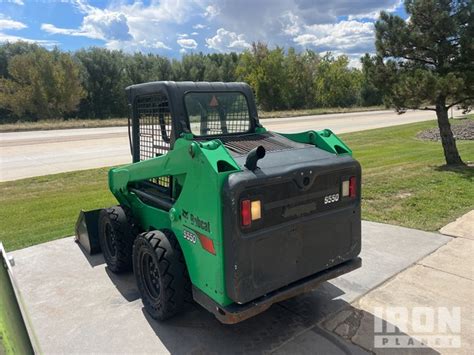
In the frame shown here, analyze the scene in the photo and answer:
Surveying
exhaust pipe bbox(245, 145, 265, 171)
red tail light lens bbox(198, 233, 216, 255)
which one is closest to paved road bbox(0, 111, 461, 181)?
red tail light lens bbox(198, 233, 216, 255)

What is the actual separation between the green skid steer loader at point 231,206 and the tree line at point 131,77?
140 ft

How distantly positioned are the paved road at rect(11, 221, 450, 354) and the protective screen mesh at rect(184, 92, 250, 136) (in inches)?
69.7

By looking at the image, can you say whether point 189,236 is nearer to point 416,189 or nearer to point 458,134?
point 416,189

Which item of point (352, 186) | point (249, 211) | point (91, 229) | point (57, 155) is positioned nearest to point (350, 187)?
point (352, 186)

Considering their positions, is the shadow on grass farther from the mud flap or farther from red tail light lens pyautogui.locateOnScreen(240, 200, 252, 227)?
the mud flap

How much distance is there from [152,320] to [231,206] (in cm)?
156

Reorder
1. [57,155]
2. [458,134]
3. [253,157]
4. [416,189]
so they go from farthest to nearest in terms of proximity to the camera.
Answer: [458,134]
[57,155]
[416,189]
[253,157]

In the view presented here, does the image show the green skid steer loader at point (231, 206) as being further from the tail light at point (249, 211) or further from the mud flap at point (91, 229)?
the mud flap at point (91, 229)

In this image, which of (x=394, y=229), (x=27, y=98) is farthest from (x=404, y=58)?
(x=27, y=98)

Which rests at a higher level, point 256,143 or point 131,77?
point 131,77

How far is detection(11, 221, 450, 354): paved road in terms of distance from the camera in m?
3.13

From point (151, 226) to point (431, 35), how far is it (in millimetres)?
8126

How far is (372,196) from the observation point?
723 cm

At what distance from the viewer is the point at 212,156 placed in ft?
9.27
